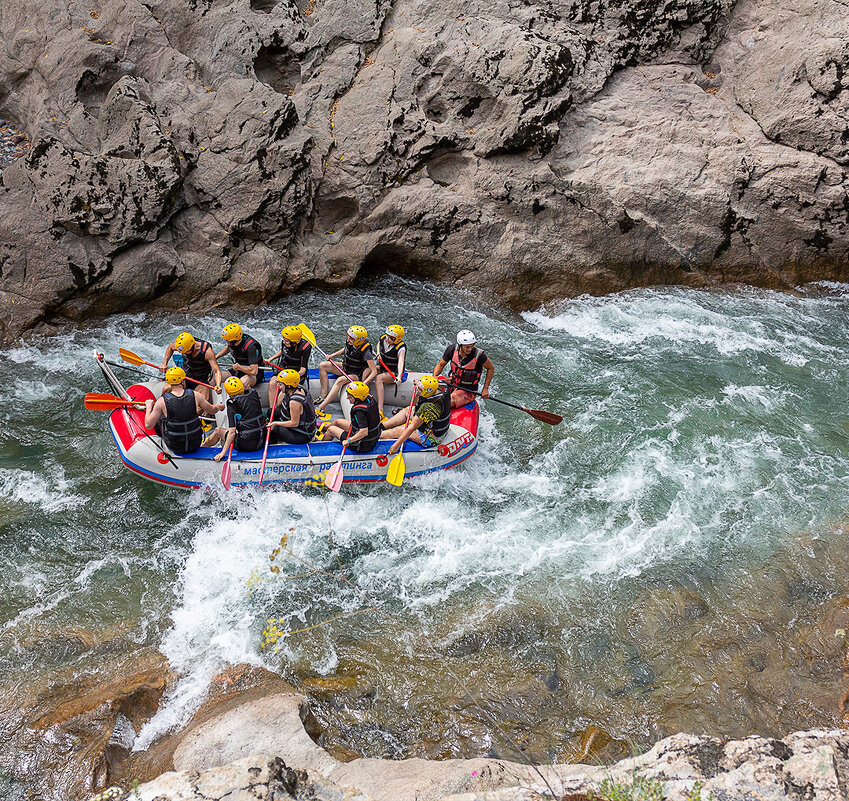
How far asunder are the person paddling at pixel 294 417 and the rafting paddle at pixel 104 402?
5.36ft

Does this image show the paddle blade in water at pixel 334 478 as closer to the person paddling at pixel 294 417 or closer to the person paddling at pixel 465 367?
the person paddling at pixel 294 417

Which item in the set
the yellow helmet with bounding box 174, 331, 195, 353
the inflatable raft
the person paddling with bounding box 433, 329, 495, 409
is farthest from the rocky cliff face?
the inflatable raft

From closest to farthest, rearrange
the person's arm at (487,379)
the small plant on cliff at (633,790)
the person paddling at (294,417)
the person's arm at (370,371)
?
the small plant on cliff at (633,790) → the person paddling at (294,417) → the person's arm at (370,371) → the person's arm at (487,379)

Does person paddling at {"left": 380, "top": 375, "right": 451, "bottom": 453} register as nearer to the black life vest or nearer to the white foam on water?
the black life vest

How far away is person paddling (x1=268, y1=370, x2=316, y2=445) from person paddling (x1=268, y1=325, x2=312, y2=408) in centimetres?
64

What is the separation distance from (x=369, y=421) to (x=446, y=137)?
240 inches

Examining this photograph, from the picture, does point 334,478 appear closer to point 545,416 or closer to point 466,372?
point 466,372

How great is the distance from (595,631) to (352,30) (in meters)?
10.7

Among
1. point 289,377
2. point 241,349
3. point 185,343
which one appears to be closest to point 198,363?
point 185,343

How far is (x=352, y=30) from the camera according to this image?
11945mm

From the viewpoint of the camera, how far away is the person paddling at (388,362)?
28.6ft

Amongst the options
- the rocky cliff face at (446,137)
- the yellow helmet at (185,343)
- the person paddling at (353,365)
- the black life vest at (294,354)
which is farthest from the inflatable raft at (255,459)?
the rocky cliff face at (446,137)

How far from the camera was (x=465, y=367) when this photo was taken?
849 cm

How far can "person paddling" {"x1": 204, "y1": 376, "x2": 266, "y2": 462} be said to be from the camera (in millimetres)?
7488
